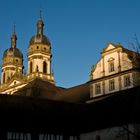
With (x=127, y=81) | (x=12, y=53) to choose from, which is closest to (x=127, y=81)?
(x=127, y=81)

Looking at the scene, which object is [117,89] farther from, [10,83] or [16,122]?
[10,83]

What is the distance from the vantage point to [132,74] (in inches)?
1769

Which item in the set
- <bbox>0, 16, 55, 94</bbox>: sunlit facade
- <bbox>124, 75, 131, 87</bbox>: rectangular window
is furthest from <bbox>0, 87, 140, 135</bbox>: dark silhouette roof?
<bbox>0, 16, 55, 94</bbox>: sunlit facade

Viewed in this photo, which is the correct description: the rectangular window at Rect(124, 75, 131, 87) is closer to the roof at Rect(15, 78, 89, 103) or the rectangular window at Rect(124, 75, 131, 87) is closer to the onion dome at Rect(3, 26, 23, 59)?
the roof at Rect(15, 78, 89, 103)

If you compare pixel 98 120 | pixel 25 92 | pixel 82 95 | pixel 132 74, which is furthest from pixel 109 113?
pixel 25 92

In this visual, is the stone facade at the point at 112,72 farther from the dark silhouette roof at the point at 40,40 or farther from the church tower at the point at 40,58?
the dark silhouette roof at the point at 40,40

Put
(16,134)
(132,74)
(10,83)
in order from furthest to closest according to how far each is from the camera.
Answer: (10,83)
(132,74)
(16,134)

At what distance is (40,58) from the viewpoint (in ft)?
265

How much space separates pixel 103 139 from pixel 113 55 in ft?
49.8

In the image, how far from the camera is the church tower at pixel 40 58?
79.6m

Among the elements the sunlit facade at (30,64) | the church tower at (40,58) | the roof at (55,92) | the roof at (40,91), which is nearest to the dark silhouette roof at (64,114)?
the roof at (55,92)

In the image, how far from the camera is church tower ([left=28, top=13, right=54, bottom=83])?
7959cm

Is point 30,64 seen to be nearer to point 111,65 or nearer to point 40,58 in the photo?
point 40,58

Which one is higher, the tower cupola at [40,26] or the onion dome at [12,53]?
the tower cupola at [40,26]
